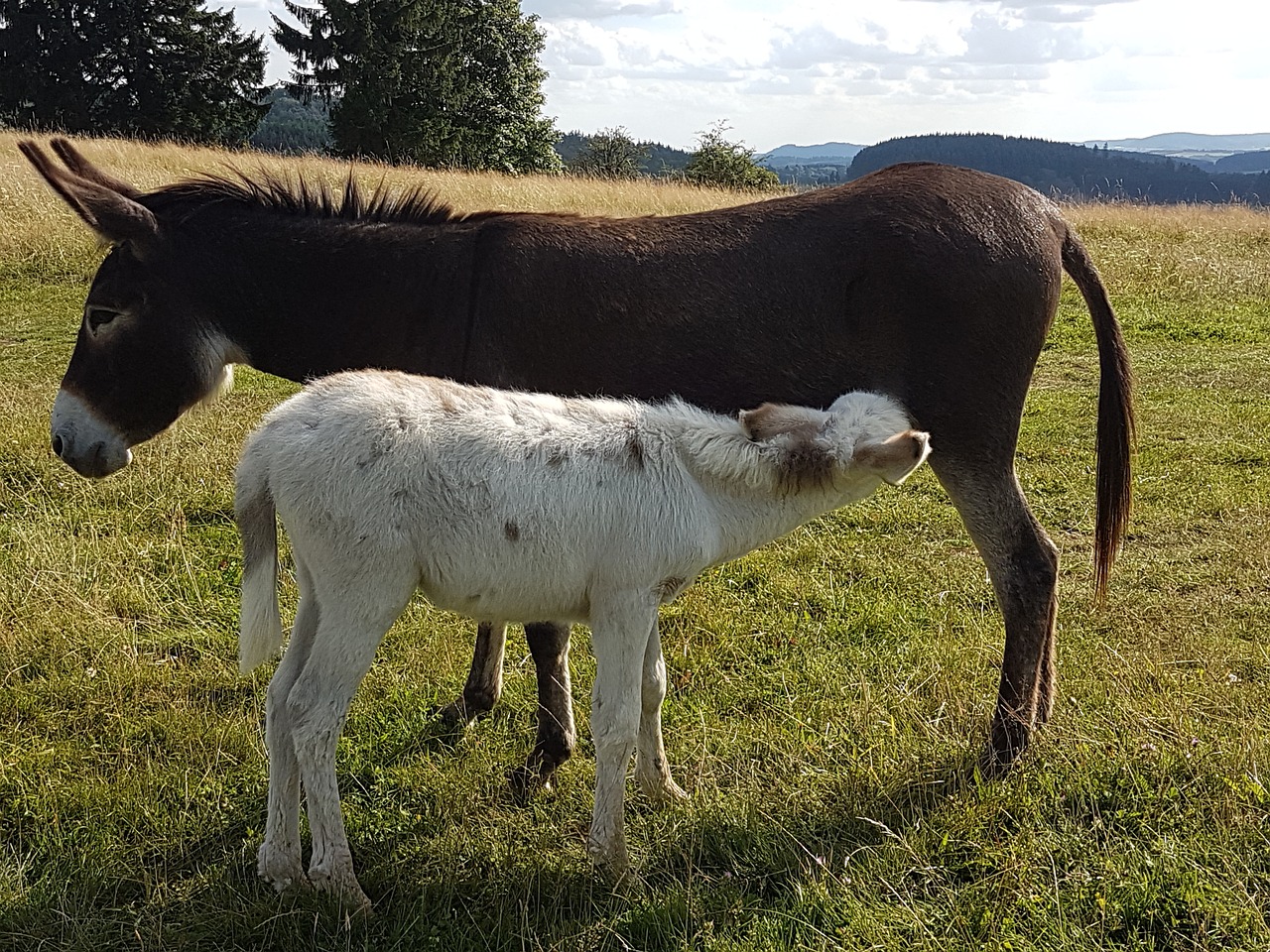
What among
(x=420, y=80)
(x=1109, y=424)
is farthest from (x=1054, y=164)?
(x=1109, y=424)

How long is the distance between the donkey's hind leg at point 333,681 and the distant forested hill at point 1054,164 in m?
118

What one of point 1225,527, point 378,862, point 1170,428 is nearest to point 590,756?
point 378,862

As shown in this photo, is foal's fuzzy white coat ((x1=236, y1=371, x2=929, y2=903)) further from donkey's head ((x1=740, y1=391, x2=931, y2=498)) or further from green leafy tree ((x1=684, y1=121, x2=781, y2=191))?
green leafy tree ((x1=684, y1=121, x2=781, y2=191))

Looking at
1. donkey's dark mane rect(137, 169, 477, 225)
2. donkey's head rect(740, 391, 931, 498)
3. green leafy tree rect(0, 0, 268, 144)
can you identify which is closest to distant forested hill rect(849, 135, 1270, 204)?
green leafy tree rect(0, 0, 268, 144)

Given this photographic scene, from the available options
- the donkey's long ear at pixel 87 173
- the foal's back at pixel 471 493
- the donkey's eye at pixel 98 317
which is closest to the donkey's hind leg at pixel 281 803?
the foal's back at pixel 471 493

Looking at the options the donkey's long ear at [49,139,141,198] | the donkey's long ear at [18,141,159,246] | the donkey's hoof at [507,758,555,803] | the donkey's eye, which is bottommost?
the donkey's hoof at [507,758,555,803]

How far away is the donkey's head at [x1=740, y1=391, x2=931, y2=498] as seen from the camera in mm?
3004

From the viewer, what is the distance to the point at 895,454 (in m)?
2.93

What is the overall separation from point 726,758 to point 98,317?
3039mm

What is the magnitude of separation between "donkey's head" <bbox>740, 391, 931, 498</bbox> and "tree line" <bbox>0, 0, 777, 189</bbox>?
33443 millimetres

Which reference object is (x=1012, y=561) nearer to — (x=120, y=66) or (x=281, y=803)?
(x=281, y=803)

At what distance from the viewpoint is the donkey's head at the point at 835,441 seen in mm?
3004

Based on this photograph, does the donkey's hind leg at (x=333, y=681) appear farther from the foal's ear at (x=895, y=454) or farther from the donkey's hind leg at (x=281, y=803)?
the foal's ear at (x=895, y=454)

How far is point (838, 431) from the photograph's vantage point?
3.10m
